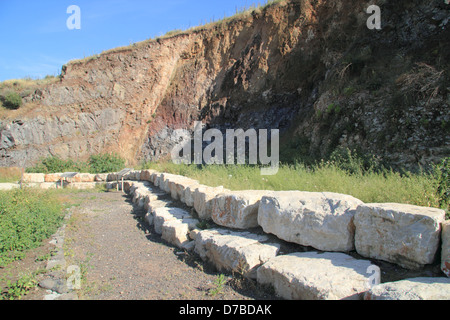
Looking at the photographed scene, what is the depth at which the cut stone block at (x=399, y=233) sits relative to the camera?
8.86 ft

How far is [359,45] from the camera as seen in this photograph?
1032 centimetres

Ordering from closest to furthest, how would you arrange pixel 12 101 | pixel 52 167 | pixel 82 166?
pixel 52 167 → pixel 82 166 → pixel 12 101

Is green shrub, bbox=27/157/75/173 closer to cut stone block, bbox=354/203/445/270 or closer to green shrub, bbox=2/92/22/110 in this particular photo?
green shrub, bbox=2/92/22/110

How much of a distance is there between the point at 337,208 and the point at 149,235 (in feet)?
13.3

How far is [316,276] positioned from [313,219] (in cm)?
78

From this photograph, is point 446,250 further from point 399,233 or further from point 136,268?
point 136,268

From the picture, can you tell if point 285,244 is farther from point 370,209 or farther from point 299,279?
point 370,209

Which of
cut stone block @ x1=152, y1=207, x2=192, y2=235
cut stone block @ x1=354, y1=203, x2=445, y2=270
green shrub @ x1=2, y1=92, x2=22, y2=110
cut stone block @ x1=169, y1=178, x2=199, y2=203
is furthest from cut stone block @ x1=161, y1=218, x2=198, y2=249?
green shrub @ x1=2, y1=92, x2=22, y2=110

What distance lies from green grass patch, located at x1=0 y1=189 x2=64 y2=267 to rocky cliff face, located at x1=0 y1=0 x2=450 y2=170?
7.13m

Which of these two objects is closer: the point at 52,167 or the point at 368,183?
the point at 368,183

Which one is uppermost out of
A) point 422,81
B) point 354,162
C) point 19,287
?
point 422,81

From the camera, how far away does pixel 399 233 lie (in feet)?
9.44

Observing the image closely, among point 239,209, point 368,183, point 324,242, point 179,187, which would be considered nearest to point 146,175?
point 179,187

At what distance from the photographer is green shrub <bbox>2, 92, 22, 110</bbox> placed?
20.5m
